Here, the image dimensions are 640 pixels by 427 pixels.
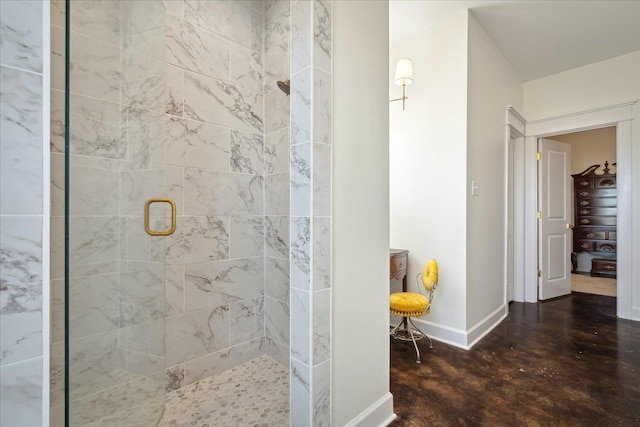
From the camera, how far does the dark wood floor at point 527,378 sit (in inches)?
69.3

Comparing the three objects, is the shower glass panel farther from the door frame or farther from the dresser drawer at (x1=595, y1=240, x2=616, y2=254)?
the dresser drawer at (x1=595, y1=240, x2=616, y2=254)

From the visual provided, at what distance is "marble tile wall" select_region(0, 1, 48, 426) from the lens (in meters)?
0.60

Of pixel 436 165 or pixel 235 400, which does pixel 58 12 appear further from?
pixel 436 165

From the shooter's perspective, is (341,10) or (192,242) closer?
(341,10)

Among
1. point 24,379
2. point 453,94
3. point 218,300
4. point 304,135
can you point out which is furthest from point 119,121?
point 453,94

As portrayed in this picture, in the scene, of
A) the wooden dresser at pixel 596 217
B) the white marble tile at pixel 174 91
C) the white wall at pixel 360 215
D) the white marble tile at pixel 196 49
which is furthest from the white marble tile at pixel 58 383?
the wooden dresser at pixel 596 217

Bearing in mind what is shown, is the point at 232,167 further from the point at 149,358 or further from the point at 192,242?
the point at 149,358

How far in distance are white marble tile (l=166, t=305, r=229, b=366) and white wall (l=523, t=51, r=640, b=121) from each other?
4.64 metres

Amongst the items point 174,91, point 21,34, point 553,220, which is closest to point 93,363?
point 21,34

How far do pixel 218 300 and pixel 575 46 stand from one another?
452 centimetres

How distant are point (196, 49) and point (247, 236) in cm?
140

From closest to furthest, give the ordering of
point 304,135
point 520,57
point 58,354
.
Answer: point 58,354 < point 304,135 < point 520,57

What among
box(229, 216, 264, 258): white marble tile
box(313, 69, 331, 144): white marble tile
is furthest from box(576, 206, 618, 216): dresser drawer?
box(313, 69, 331, 144): white marble tile

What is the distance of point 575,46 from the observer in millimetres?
3277
